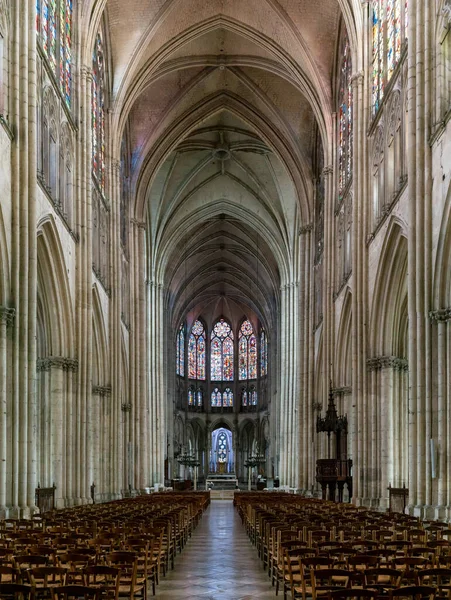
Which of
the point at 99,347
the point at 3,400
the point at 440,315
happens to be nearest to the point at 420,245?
the point at 440,315

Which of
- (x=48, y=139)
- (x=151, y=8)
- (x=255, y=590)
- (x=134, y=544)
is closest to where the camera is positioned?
(x=134, y=544)

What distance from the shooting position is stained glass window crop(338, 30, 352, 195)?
39.3 m

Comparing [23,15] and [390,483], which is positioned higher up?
[23,15]

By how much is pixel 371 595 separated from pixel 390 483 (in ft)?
80.0

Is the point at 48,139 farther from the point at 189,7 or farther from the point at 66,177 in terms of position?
the point at 189,7

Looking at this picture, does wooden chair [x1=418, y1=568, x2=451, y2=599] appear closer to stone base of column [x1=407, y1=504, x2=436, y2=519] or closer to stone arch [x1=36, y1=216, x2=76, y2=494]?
stone base of column [x1=407, y1=504, x2=436, y2=519]

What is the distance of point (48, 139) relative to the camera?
28.7 m

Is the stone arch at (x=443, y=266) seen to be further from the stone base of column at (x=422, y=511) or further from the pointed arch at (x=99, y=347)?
the pointed arch at (x=99, y=347)

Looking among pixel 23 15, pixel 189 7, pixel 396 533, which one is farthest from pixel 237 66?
pixel 396 533

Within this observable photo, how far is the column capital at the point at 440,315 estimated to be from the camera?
22453 mm

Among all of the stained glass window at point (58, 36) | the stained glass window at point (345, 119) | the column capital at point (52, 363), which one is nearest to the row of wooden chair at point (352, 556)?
the column capital at point (52, 363)

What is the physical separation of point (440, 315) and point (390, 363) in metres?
9.47

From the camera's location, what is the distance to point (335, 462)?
35969 millimetres

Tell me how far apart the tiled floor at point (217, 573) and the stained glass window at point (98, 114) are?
1954cm
